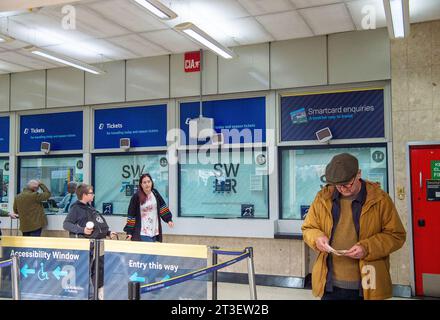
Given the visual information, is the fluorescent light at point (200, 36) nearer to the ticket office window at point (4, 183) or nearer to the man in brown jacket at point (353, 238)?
the man in brown jacket at point (353, 238)

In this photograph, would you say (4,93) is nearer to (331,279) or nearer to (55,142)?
(55,142)

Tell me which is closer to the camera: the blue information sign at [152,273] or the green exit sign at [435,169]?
the blue information sign at [152,273]

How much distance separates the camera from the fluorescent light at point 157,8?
4.31 meters

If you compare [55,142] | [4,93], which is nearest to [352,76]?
[55,142]

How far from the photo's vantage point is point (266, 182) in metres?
6.71

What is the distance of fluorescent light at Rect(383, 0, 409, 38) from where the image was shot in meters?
4.23

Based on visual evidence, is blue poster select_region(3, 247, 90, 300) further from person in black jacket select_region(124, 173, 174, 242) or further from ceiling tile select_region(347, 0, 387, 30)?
ceiling tile select_region(347, 0, 387, 30)

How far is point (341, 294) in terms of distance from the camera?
8.36 feet

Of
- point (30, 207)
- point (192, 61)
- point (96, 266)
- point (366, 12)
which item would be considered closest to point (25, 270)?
point (96, 266)

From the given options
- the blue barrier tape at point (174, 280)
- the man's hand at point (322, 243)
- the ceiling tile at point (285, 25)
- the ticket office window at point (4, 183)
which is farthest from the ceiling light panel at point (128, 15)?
the ticket office window at point (4, 183)

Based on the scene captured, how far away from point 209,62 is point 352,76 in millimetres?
2188

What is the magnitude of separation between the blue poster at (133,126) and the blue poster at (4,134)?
6.76 ft

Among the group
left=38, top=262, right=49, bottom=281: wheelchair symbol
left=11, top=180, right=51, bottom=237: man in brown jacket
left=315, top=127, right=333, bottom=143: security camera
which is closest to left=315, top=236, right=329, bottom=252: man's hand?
left=38, top=262, right=49, bottom=281: wheelchair symbol

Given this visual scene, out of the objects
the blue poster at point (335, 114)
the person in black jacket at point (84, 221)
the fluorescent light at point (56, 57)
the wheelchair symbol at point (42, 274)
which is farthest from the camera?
the blue poster at point (335, 114)
